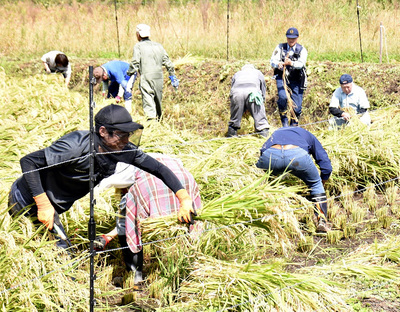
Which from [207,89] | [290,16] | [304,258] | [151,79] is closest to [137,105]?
[207,89]

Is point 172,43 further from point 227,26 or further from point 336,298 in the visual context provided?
point 336,298

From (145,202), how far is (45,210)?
0.77 m

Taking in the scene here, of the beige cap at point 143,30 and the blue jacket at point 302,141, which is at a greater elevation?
the beige cap at point 143,30

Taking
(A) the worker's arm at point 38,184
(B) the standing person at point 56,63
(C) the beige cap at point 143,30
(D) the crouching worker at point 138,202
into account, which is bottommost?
(D) the crouching worker at point 138,202

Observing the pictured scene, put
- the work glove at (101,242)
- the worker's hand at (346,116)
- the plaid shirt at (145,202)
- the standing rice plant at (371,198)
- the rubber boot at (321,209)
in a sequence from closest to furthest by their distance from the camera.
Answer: the plaid shirt at (145,202) < the work glove at (101,242) < the rubber boot at (321,209) < the standing rice plant at (371,198) < the worker's hand at (346,116)

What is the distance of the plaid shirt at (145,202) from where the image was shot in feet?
13.3

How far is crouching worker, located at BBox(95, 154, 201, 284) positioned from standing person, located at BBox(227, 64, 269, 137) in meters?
3.05

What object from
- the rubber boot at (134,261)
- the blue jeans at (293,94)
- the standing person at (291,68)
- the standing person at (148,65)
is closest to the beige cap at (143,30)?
the standing person at (148,65)

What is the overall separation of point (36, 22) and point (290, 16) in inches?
259

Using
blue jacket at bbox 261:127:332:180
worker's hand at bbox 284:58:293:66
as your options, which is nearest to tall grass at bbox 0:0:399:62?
worker's hand at bbox 284:58:293:66

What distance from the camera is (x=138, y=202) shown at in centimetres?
410

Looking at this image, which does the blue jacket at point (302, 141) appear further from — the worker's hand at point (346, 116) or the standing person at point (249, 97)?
the standing person at point (249, 97)

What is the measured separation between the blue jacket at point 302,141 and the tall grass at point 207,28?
6.38 meters

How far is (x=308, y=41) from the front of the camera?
11820 mm
